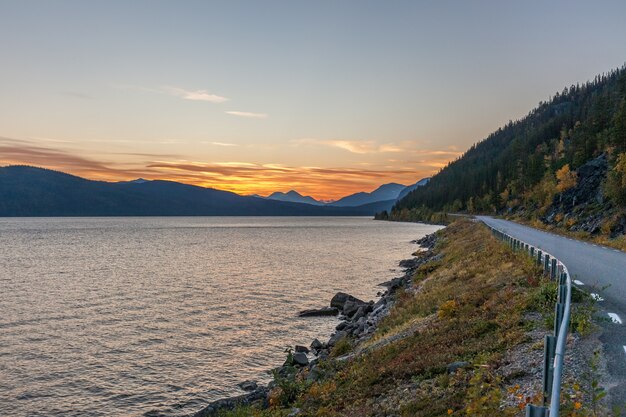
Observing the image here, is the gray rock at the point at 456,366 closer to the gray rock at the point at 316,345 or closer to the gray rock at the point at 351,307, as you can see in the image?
the gray rock at the point at 316,345

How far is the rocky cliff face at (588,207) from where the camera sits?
160ft

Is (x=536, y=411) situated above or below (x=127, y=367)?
above

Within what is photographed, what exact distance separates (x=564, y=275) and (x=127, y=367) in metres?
19.8

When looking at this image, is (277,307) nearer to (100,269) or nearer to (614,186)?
(100,269)

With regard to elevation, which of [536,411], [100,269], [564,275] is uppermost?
[564,275]

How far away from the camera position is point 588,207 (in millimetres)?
59344

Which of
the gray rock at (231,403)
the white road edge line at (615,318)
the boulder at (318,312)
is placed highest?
the white road edge line at (615,318)

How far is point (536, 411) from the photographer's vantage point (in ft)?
15.6

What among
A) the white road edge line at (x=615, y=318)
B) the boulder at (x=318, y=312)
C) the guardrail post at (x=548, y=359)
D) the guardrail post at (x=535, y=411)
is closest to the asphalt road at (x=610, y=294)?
the white road edge line at (x=615, y=318)

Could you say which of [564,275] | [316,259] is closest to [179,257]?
[316,259]

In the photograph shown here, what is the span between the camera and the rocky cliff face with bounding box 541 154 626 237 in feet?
160

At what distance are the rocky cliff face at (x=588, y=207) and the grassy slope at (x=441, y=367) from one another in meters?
35.5

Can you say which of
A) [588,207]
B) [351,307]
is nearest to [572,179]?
[588,207]

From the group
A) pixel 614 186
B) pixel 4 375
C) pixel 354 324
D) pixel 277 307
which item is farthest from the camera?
pixel 614 186
